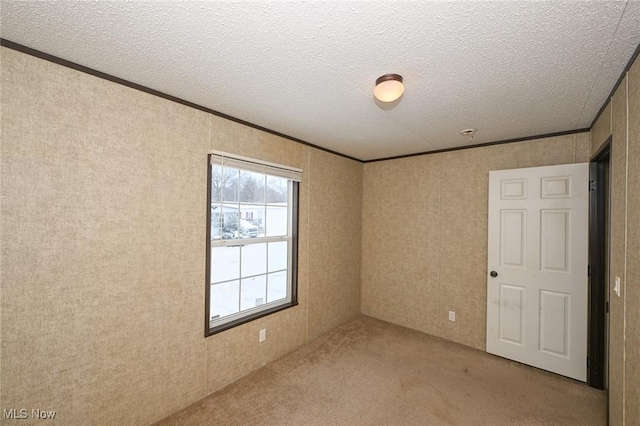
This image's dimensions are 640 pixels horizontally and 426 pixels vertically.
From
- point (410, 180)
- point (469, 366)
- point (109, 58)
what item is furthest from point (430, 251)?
point (109, 58)

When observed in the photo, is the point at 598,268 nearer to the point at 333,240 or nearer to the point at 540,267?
the point at 540,267

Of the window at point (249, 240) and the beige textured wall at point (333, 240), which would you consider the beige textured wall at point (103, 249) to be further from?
the beige textured wall at point (333, 240)

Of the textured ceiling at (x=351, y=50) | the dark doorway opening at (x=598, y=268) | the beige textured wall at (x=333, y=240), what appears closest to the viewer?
the textured ceiling at (x=351, y=50)

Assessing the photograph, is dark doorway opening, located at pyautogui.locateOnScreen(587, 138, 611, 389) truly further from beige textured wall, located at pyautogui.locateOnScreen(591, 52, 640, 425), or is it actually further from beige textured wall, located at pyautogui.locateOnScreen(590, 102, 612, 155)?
beige textured wall, located at pyautogui.locateOnScreen(591, 52, 640, 425)

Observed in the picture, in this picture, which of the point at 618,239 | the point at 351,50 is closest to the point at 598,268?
the point at 618,239

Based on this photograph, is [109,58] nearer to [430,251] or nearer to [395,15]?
[395,15]

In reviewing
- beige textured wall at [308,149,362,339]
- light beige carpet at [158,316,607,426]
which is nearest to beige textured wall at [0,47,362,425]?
light beige carpet at [158,316,607,426]

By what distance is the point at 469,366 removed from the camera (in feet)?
9.07

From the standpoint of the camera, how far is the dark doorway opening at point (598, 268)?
93.7 inches

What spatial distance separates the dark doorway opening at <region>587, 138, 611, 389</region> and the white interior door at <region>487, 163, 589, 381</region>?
4 cm

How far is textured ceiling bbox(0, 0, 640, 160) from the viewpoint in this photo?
1.18 meters

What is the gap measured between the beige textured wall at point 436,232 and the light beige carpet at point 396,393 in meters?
0.55

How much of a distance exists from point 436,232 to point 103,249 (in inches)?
132

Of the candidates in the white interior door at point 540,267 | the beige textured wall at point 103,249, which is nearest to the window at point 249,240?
the beige textured wall at point 103,249
